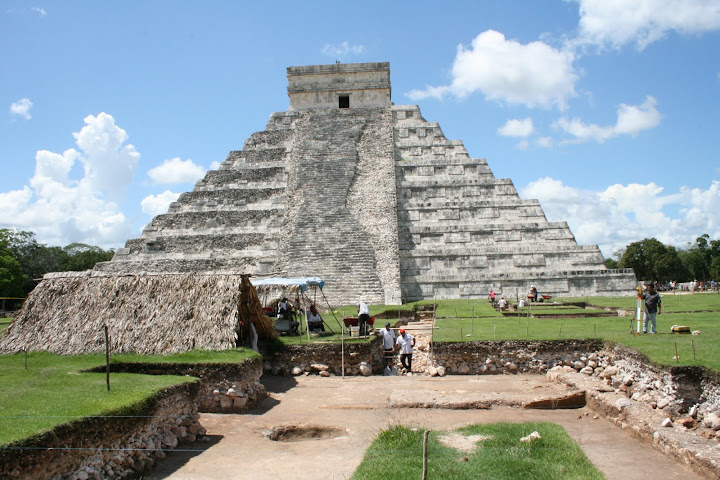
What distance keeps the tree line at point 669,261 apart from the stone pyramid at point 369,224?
35116mm

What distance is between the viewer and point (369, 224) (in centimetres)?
2517

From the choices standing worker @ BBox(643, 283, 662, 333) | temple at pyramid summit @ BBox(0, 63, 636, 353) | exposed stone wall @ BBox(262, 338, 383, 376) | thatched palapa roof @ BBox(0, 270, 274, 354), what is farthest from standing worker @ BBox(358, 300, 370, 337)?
temple at pyramid summit @ BBox(0, 63, 636, 353)

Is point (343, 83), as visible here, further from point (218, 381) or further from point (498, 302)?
point (218, 381)

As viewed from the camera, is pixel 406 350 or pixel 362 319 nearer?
pixel 406 350

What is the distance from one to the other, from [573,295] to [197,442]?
19511mm

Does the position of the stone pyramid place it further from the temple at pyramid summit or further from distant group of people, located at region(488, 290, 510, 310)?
distant group of people, located at region(488, 290, 510, 310)

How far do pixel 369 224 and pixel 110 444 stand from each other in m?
19.2

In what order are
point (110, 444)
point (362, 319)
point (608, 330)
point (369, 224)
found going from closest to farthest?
point (110, 444)
point (608, 330)
point (362, 319)
point (369, 224)

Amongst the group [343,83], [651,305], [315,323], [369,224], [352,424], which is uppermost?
[343,83]

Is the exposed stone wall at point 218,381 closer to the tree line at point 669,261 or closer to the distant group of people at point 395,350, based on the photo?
the distant group of people at point 395,350

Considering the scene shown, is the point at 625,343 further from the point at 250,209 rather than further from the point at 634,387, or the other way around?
the point at 250,209

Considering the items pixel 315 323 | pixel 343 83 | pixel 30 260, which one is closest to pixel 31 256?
pixel 30 260

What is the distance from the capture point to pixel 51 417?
6.13 m

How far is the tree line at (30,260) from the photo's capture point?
35.6 meters
